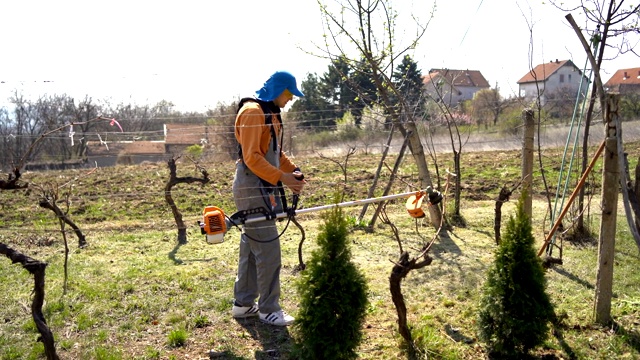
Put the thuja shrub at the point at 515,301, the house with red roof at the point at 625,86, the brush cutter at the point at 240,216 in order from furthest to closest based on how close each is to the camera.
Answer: the house with red roof at the point at 625,86, the brush cutter at the point at 240,216, the thuja shrub at the point at 515,301

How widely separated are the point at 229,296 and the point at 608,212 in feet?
10.6

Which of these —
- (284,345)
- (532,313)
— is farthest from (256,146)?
(532,313)

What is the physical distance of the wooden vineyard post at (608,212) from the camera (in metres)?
4.16

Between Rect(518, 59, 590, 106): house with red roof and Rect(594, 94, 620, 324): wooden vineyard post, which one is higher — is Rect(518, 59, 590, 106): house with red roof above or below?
above

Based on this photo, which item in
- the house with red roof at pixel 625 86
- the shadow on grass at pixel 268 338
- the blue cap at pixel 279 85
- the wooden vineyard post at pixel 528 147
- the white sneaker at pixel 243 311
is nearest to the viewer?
the shadow on grass at pixel 268 338

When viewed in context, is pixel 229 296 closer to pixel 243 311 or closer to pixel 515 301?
pixel 243 311

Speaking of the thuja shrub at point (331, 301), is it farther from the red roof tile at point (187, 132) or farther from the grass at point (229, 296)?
the red roof tile at point (187, 132)

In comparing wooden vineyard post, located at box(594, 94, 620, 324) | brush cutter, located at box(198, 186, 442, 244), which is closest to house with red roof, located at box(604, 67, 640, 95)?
wooden vineyard post, located at box(594, 94, 620, 324)

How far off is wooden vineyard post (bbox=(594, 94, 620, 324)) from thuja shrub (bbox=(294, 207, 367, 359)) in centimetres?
196

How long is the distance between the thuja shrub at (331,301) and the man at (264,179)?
2.20 feet

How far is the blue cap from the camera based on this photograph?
430cm

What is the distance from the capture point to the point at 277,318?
4461mm

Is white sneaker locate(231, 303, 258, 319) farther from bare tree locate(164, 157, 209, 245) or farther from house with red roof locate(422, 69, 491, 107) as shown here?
house with red roof locate(422, 69, 491, 107)

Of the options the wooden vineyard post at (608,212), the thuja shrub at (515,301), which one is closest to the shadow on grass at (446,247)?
the wooden vineyard post at (608,212)
